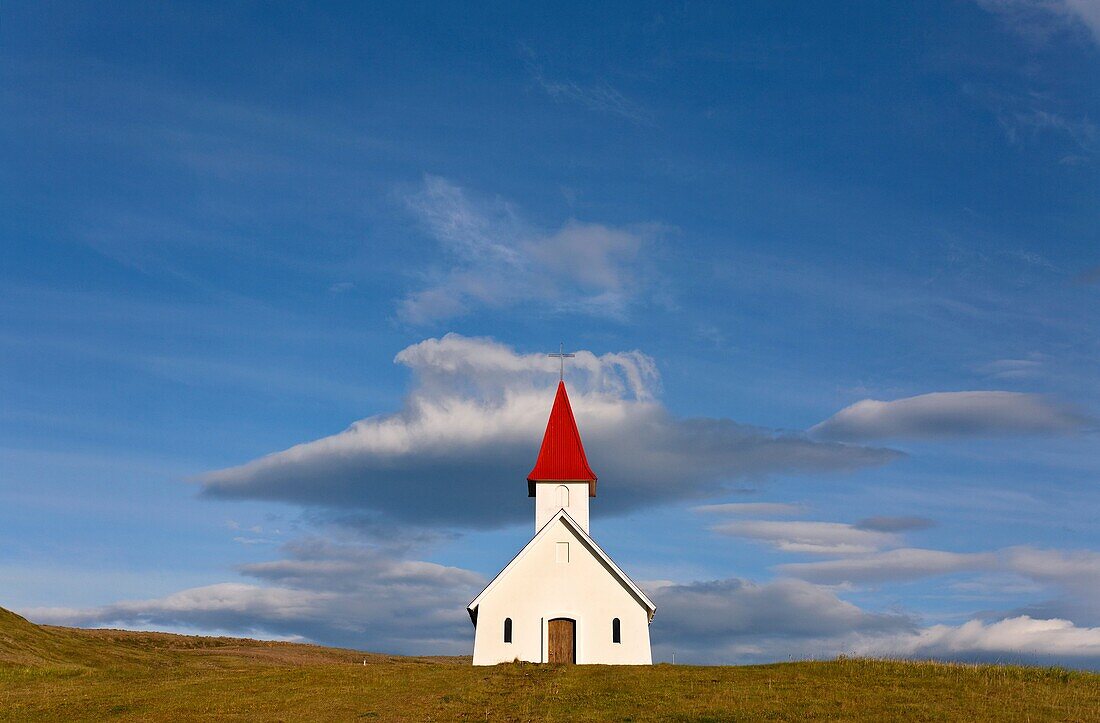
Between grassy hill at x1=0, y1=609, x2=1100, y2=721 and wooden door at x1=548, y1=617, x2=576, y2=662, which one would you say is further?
wooden door at x1=548, y1=617, x2=576, y2=662

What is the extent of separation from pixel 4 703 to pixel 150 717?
798 centimetres

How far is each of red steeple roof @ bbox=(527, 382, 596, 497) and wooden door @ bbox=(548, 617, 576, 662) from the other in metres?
8.41

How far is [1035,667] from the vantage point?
35.6 metres

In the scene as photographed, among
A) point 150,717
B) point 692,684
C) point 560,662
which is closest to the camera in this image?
point 150,717

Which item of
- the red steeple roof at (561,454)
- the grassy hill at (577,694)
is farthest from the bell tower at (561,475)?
the grassy hill at (577,694)

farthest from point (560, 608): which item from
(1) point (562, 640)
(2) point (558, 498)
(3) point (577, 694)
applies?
(3) point (577, 694)

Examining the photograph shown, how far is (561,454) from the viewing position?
52594 millimetres

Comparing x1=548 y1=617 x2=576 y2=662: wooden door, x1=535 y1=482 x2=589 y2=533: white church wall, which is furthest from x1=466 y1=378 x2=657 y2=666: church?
x1=535 y1=482 x2=589 y2=533: white church wall

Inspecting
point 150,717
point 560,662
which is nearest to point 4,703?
point 150,717

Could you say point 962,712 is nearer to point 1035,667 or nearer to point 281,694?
point 1035,667

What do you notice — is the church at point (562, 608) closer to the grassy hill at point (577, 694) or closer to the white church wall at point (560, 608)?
the white church wall at point (560, 608)

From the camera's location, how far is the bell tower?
5178 centimetres

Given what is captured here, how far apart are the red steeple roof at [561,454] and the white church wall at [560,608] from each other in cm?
573

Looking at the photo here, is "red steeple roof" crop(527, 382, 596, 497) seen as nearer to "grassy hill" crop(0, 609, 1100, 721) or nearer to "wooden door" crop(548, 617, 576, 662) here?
"wooden door" crop(548, 617, 576, 662)
